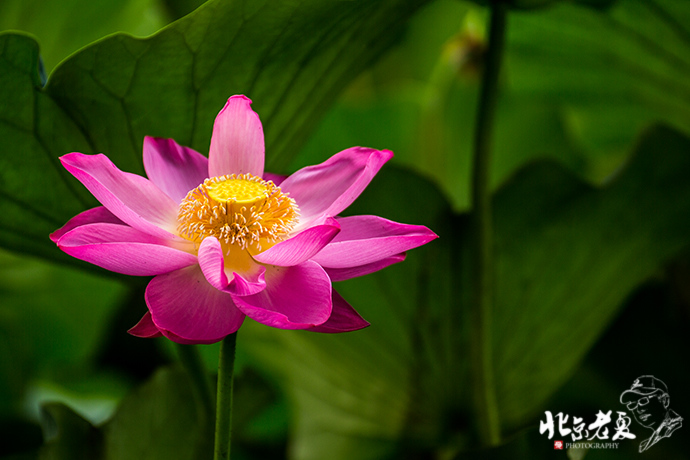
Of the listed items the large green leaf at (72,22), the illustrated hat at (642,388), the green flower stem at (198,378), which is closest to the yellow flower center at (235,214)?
the green flower stem at (198,378)

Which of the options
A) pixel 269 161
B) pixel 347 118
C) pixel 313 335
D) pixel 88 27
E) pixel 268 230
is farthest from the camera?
pixel 347 118

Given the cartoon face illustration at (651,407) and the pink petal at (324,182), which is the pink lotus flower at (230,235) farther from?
the cartoon face illustration at (651,407)

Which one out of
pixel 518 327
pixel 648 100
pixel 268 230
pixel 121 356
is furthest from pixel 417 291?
pixel 121 356

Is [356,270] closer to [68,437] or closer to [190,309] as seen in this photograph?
[190,309]

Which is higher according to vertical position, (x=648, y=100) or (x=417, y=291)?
(x=648, y=100)

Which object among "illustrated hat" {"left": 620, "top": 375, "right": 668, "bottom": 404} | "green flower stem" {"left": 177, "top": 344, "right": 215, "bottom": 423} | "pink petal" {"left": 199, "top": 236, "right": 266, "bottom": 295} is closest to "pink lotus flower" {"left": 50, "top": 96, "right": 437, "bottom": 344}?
"pink petal" {"left": 199, "top": 236, "right": 266, "bottom": 295}

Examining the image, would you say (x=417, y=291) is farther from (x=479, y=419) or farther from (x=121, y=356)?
(x=121, y=356)
